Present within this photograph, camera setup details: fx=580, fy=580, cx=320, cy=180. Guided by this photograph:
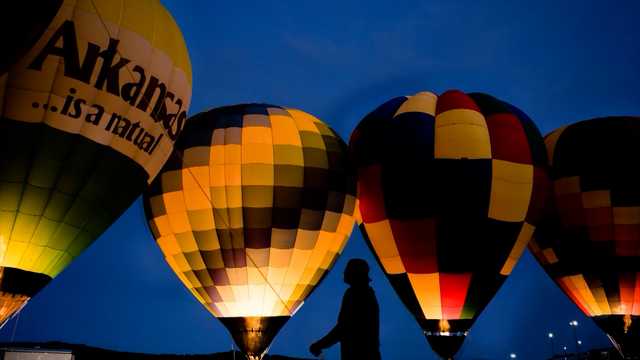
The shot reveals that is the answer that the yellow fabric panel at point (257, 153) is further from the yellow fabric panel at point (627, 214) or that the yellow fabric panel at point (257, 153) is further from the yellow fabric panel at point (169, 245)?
the yellow fabric panel at point (627, 214)

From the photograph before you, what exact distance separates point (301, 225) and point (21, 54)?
7434 millimetres

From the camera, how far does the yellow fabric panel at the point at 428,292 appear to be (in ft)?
29.9

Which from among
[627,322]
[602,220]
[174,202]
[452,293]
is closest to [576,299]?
[627,322]

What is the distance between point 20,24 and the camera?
7.53ft

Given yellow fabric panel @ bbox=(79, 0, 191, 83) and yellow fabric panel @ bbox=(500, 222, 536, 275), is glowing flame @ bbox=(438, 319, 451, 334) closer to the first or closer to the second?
yellow fabric panel @ bbox=(500, 222, 536, 275)

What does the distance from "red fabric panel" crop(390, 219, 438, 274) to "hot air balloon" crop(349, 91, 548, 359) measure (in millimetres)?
16

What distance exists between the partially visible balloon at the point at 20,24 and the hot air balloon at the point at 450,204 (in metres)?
7.24

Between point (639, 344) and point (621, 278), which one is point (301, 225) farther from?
point (639, 344)

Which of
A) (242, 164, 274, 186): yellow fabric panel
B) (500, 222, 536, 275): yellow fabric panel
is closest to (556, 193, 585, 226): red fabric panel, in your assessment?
(500, 222, 536, 275): yellow fabric panel

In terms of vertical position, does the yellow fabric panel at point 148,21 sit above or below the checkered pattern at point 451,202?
above

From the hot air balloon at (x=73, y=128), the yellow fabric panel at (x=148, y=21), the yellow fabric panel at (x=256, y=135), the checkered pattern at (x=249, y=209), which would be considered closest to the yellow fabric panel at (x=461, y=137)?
the checkered pattern at (x=249, y=209)

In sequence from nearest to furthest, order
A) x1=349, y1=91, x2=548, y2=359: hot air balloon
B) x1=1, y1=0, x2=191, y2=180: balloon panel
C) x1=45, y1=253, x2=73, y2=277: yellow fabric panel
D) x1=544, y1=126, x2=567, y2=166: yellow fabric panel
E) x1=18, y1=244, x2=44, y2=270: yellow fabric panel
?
x1=1, y1=0, x2=191, y2=180: balloon panel → x1=18, y1=244, x2=44, y2=270: yellow fabric panel → x1=45, y1=253, x2=73, y2=277: yellow fabric panel → x1=349, y1=91, x2=548, y2=359: hot air balloon → x1=544, y1=126, x2=567, y2=166: yellow fabric panel

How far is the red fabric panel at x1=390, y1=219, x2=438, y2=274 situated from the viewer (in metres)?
9.07

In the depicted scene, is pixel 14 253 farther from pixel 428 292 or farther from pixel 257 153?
pixel 428 292
